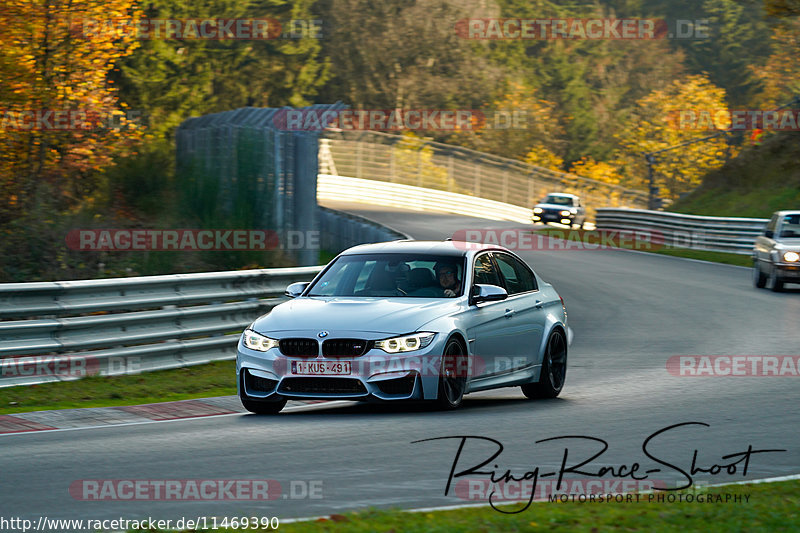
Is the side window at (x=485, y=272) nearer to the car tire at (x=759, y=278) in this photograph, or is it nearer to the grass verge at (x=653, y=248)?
the car tire at (x=759, y=278)

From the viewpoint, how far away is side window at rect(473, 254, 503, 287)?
466 inches

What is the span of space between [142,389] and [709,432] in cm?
584

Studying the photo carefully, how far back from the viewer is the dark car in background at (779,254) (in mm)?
24531

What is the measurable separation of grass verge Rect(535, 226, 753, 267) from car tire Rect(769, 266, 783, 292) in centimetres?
770

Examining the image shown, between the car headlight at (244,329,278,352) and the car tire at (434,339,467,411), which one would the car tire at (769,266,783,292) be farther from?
the car headlight at (244,329,278,352)

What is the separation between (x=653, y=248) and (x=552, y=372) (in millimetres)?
27704

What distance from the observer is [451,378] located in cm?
1070

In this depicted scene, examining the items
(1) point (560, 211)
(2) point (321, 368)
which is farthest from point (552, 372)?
(1) point (560, 211)

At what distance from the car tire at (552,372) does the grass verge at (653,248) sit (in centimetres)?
2124

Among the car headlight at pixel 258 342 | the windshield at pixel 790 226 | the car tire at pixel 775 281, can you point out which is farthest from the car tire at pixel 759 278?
the car headlight at pixel 258 342

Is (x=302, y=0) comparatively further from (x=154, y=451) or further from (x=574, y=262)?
(x=154, y=451)

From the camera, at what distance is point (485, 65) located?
259 feet

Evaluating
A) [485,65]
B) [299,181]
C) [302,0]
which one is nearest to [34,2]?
[299,181]

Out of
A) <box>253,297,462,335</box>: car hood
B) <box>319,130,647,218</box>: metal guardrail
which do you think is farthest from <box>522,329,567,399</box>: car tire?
<box>319,130,647,218</box>: metal guardrail
